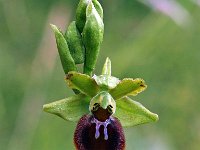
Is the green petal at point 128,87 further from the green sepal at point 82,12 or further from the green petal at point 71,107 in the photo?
the green sepal at point 82,12

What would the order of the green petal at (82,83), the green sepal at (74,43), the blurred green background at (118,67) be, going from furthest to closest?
1. the blurred green background at (118,67)
2. the green sepal at (74,43)
3. the green petal at (82,83)

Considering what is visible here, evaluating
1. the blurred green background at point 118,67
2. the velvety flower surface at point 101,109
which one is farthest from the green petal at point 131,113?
the blurred green background at point 118,67

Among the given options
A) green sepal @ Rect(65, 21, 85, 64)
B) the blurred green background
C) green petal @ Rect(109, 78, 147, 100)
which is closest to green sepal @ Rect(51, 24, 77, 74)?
green sepal @ Rect(65, 21, 85, 64)

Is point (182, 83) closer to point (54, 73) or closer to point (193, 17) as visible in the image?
point (193, 17)

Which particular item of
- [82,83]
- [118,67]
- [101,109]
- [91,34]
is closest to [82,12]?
[91,34]

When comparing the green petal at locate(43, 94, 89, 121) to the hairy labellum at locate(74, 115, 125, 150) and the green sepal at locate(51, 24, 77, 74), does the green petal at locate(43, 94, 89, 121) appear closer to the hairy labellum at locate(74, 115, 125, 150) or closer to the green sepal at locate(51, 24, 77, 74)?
the hairy labellum at locate(74, 115, 125, 150)

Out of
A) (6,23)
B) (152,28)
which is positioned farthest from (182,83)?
(6,23)
